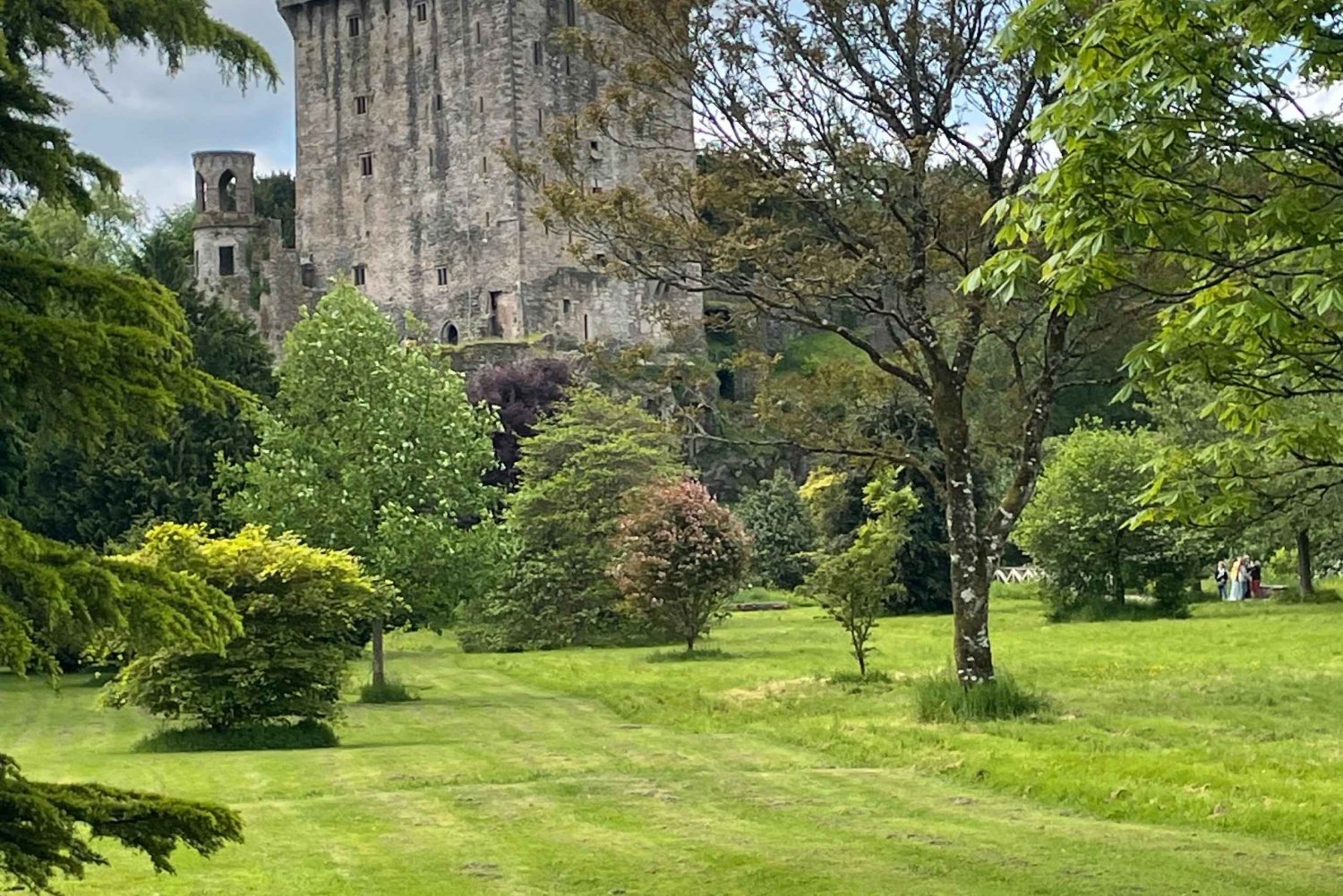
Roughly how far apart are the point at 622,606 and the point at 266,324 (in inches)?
2004

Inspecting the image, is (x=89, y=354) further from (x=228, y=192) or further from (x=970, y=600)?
(x=228, y=192)

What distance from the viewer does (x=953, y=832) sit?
12.7 m

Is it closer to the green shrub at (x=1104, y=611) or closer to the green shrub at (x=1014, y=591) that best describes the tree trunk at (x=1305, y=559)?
the green shrub at (x=1104, y=611)

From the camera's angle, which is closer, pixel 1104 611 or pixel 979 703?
pixel 979 703

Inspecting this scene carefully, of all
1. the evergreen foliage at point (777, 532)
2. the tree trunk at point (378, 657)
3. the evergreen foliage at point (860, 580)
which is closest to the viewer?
the evergreen foliage at point (860, 580)

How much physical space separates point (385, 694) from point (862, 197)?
11278 millimetres

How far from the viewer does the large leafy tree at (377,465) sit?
96.5 feet

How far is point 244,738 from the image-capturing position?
21062mm

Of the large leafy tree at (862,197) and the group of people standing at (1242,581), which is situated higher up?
the large leafy tree at (862,197)

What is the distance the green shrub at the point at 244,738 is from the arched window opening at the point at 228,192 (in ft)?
225

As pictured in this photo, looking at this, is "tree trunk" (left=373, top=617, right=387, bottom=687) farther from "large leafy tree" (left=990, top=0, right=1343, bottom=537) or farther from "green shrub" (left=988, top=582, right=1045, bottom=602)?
"green shrub" (left=988, top=582, right=1045, bottom=602)

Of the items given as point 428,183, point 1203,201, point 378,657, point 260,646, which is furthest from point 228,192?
point 1203,201

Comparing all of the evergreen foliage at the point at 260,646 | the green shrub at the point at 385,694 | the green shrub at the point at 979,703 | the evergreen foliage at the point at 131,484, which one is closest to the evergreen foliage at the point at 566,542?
the evergreen foliage at the point at 131,484

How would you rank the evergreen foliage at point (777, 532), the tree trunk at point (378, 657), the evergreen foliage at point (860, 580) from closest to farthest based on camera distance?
the evergreen foliage at point (860, 580)
the tree trunk at point (378, 657)
the evergreen foliage at point (777, 532)
